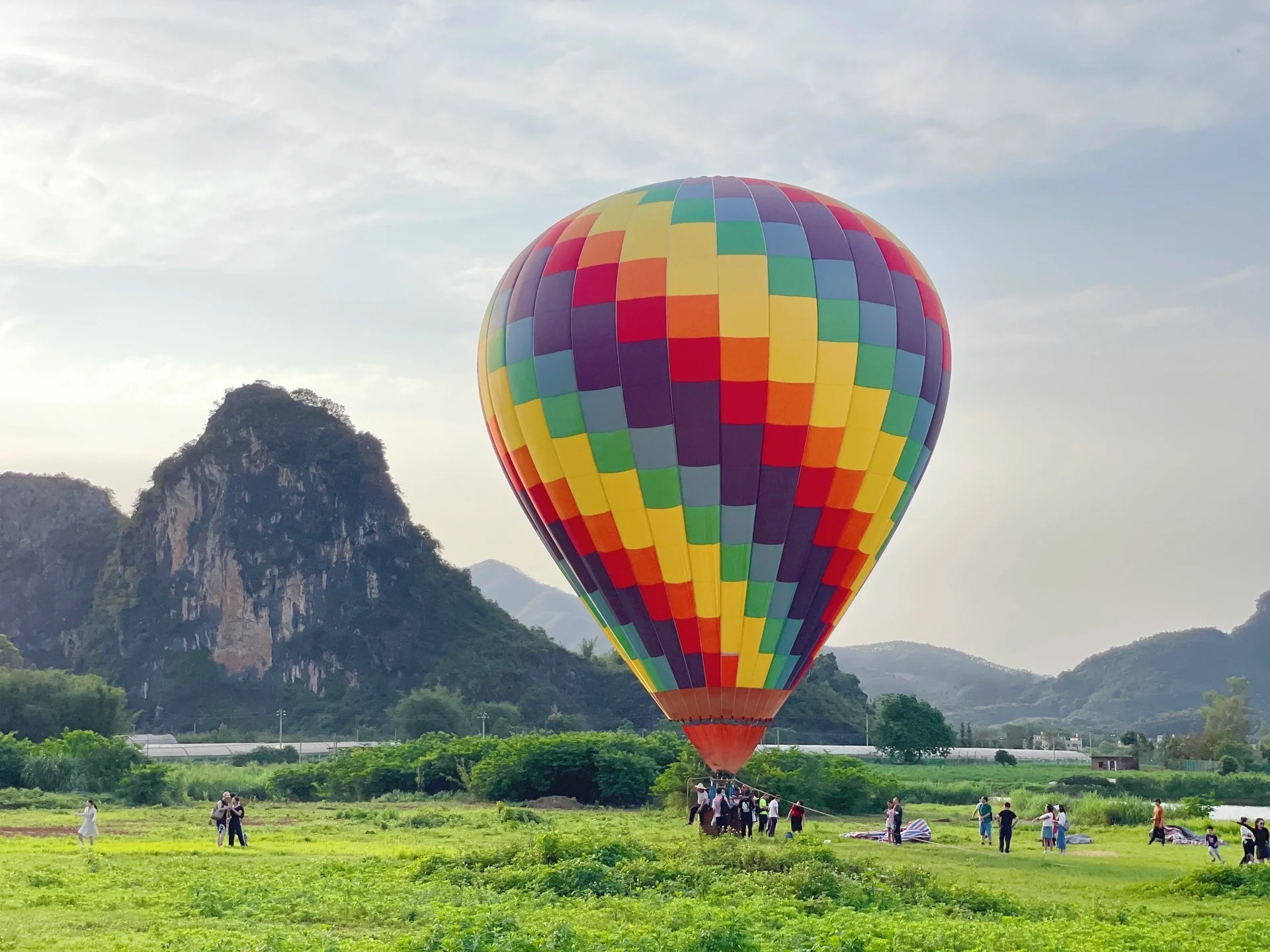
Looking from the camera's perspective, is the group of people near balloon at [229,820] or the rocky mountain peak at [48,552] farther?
the rocky mountain peak at [48,552]

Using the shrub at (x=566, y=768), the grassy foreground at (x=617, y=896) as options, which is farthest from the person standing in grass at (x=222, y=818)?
the shrub at (x=566, y=768)

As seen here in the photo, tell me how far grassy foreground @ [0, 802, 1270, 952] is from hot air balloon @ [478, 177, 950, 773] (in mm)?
2680

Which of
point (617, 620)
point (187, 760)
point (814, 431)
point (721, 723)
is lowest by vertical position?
point (187, 760)

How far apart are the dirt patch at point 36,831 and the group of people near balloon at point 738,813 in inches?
407

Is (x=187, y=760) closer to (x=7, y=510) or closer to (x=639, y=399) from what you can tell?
(x=639, y=399)

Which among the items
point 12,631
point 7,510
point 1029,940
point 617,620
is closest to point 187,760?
point 617,620

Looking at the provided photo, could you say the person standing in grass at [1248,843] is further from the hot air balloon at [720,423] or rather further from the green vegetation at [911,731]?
the green vegetation at [911,731]

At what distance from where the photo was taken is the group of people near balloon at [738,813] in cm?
2041

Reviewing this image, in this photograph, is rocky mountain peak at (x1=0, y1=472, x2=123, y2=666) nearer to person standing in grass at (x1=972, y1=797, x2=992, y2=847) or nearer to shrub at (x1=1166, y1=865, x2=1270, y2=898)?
person standing in grass at (x1=972, y1=797, x2=992, y2=847)

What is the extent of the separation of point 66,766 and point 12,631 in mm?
103453

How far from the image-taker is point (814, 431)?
18.8 meters

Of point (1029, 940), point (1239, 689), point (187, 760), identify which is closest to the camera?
point (1029, 940)

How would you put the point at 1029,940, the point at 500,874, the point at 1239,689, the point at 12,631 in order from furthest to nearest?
the point at 12,631
the point at 1239,689
the point at 500,874
the point at 1029,940

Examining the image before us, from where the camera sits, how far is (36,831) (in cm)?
2438
